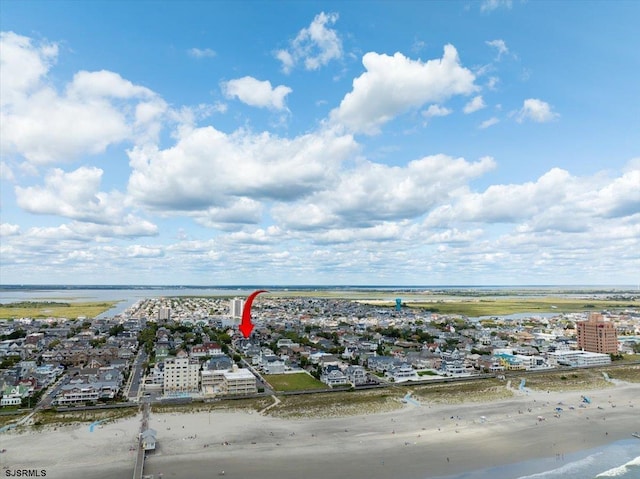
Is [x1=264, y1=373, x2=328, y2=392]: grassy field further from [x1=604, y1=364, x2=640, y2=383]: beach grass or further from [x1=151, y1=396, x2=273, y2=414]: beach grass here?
[x1=604, y1=364, x2=640, y2=383]: beach grass

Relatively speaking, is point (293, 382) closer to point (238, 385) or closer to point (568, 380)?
point (238, 385)

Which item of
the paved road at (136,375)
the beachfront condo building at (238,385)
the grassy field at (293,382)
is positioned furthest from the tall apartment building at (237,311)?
the beachfront condo building at (238,385)

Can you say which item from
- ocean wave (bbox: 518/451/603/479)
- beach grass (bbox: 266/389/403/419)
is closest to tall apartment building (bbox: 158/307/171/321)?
beach grass (bbox: 266/389/403/419)

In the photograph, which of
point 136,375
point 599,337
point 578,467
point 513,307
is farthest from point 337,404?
point 513,307

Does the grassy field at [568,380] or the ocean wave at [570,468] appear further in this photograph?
the grassy field at [568,380]

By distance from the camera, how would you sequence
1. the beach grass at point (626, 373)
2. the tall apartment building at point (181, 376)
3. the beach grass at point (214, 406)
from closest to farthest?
the beach grass at point (214, 406) → the tall apartment building at point (181, 376) → the beach grass at point (626, 373)

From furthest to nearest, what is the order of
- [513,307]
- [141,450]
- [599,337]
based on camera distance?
1. [513,307]
2. [599,337]
3. [141,450]

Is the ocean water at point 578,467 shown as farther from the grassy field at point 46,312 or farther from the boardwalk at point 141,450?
the grassy field at point 46,312
